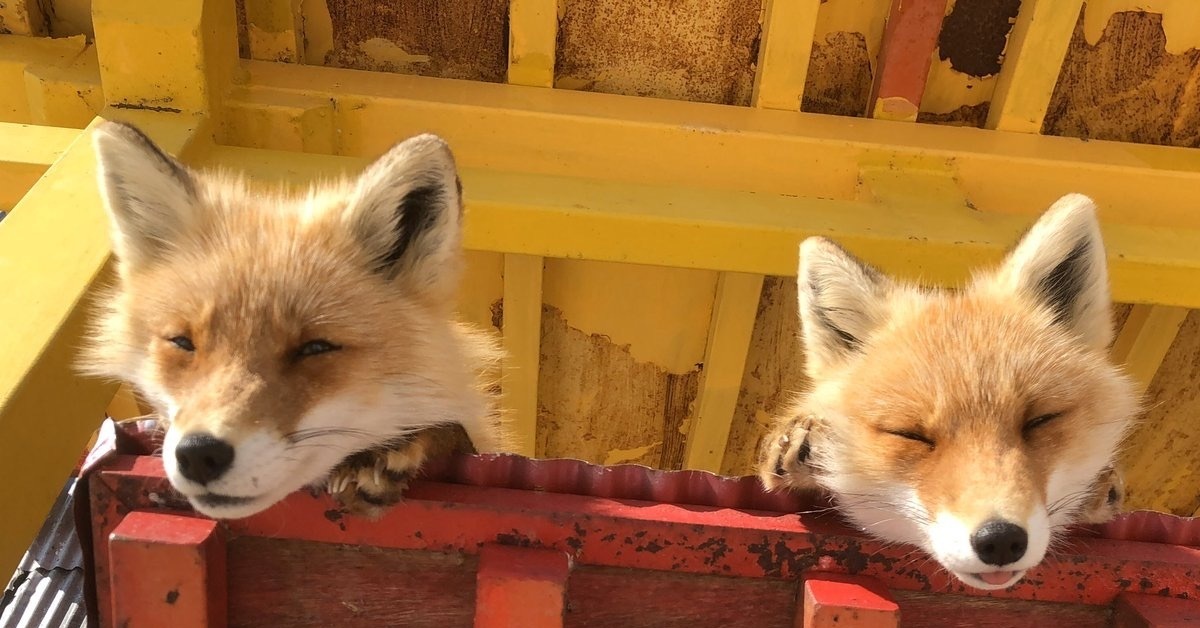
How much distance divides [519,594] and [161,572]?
0.51 m

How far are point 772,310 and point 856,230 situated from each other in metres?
0.51

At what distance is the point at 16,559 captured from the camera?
128cm

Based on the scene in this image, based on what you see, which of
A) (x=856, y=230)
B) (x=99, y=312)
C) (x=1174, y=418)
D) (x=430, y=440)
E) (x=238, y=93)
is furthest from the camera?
(x=1174, y=418)

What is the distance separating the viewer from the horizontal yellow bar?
2189mm

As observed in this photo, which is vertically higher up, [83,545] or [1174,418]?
[83,545]

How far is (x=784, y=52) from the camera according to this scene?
2.52m

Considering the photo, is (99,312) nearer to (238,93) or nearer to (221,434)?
(221,434)

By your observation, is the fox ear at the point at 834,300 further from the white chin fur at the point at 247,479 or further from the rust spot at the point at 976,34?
the rust spot at the point at 976,34

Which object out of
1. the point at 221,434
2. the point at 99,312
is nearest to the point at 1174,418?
the point at 221,434

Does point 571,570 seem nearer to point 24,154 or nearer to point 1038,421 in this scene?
point 1038,421

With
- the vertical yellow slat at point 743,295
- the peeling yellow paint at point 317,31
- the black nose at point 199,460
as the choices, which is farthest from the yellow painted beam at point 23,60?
the vertical yellow slat at point 743,295

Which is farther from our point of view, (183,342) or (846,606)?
(183,342)

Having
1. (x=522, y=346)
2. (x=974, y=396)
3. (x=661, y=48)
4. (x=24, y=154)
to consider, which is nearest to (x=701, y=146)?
(x=661, y=48)

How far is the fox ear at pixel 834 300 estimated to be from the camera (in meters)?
1.68
